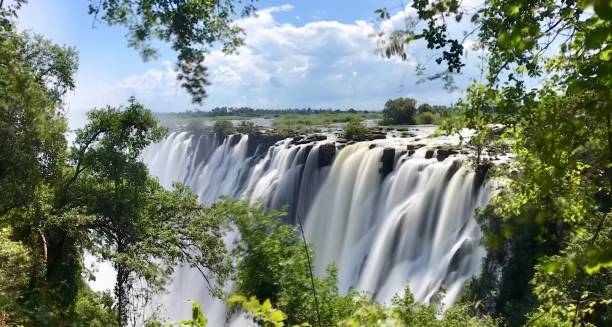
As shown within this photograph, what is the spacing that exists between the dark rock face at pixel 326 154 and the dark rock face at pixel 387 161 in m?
5.28

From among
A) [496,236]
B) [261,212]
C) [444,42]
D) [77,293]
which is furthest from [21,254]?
[496,236]

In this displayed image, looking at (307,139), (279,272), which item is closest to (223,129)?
(307,139)

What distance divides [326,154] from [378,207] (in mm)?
6984

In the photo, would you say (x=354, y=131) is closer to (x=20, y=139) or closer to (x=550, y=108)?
(x=20, y=139)

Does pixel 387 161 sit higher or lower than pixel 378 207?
higher

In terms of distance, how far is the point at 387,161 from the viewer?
83.9 feet

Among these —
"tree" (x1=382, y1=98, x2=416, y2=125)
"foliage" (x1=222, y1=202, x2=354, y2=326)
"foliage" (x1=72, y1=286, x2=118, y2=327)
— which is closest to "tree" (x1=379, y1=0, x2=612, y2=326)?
"foliage" (x1=222, y1=202, x2=354, y2=326)

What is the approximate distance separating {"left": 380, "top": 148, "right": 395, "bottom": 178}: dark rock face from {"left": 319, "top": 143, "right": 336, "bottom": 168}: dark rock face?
528 cm

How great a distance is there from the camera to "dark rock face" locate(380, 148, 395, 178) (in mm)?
25422

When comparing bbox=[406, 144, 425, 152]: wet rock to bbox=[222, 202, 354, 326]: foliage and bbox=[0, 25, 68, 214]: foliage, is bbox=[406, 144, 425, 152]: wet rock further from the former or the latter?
bbox=[0, 25, 68, 214]: foliage

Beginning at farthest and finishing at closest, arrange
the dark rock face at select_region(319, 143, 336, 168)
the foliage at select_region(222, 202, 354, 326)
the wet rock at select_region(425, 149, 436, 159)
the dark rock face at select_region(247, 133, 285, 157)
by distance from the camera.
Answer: the dark rock face at select_region(247, 133, 285, 157) < the dark rock face at select_region(319, 143, 336, 168) < the wet rock at select_region(425, 149, 436, 159) < the foliage at select_region(222, 202, 354, 326)

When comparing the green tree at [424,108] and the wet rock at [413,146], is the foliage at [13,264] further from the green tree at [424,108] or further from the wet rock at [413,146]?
the green tree at [424,108]

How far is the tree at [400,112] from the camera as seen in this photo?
166ft

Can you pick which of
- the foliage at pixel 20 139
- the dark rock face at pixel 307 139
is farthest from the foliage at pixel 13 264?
the dark rock face at pixel 307 139
